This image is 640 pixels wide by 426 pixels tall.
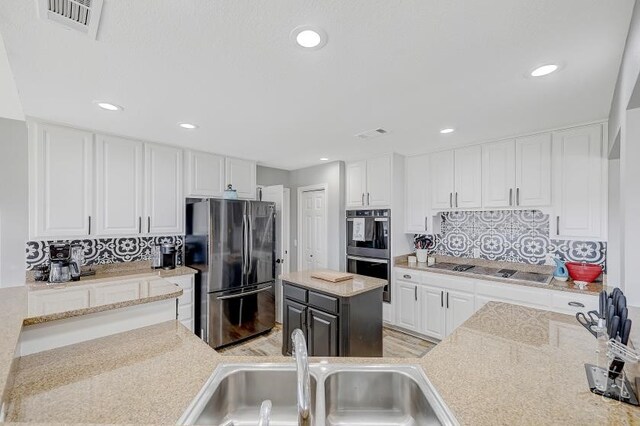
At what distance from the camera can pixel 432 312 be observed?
3311 mm

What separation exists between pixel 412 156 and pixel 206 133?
8.63 ft

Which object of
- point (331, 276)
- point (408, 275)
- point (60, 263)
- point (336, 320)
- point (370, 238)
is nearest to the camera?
point (336, 320)

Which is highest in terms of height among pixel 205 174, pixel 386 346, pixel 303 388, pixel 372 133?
pixel 372 133

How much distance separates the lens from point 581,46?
1.43m

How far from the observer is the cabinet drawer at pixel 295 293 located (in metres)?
2.67

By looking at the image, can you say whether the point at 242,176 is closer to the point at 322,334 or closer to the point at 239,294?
the point at 239,294

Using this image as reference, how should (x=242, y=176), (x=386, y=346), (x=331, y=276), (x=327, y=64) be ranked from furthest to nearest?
(x=242, y=176), (x=386, y=346), (x=331, y=276), (x=327, y=64)

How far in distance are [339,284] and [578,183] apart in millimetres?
2432

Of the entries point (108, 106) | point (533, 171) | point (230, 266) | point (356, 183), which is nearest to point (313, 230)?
point (356, 183)

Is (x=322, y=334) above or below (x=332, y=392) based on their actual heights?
below

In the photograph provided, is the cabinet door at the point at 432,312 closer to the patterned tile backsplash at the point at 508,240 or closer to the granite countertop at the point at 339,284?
the patterned tile backsplash at the point at 508,240

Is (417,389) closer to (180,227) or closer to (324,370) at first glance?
(324,370)

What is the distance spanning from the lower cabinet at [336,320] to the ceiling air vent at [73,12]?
2.29 metres

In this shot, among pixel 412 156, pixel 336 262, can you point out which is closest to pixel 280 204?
pixel 336 262
